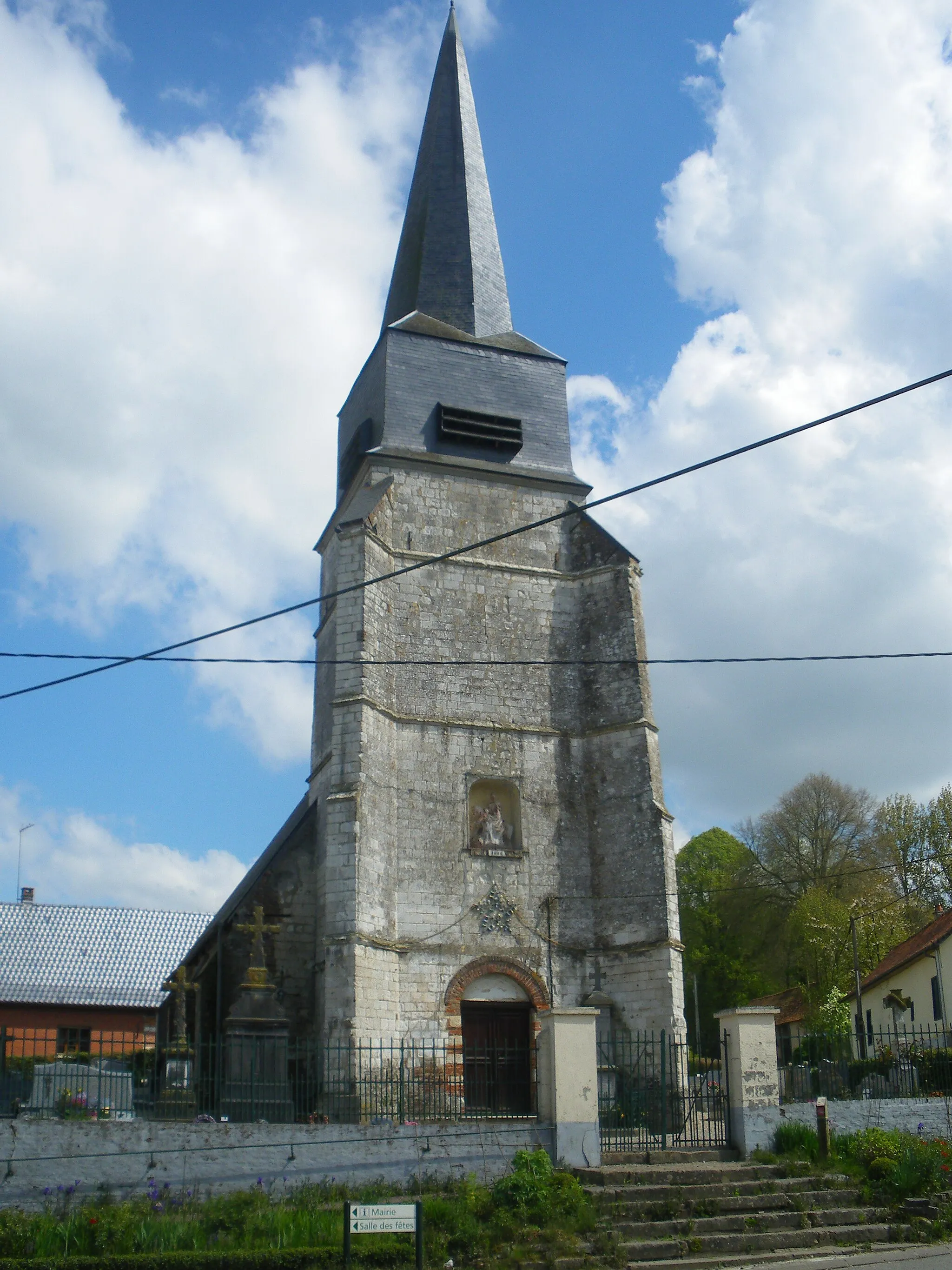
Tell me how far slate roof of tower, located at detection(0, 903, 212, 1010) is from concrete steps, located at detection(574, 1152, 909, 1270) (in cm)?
2130

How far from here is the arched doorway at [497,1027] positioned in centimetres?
1775

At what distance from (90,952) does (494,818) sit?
19.2m

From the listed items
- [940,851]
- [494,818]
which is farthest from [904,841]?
[494,818]

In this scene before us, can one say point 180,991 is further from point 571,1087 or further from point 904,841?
point 904,841

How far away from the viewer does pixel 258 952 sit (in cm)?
1552

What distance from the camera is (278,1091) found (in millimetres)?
13750

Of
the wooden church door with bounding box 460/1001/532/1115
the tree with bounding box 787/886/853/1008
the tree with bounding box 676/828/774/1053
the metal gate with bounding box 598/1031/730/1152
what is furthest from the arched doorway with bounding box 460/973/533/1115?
the tree with bounding box 676/828/774/1053

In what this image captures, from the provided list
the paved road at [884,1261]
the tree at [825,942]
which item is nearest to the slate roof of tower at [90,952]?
the tree at [825,942]

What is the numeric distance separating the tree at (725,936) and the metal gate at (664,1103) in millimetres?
23362

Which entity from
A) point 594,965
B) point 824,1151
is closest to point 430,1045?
point 594,965

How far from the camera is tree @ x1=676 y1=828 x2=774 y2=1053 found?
40469mm

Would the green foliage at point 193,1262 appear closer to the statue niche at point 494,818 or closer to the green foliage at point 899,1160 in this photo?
the green foliage at point 899,1160

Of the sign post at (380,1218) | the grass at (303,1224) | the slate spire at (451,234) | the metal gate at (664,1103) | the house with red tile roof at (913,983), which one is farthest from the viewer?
the house with red tile roof at (913,983)

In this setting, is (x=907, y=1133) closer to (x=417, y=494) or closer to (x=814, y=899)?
(x=417, y=494)
